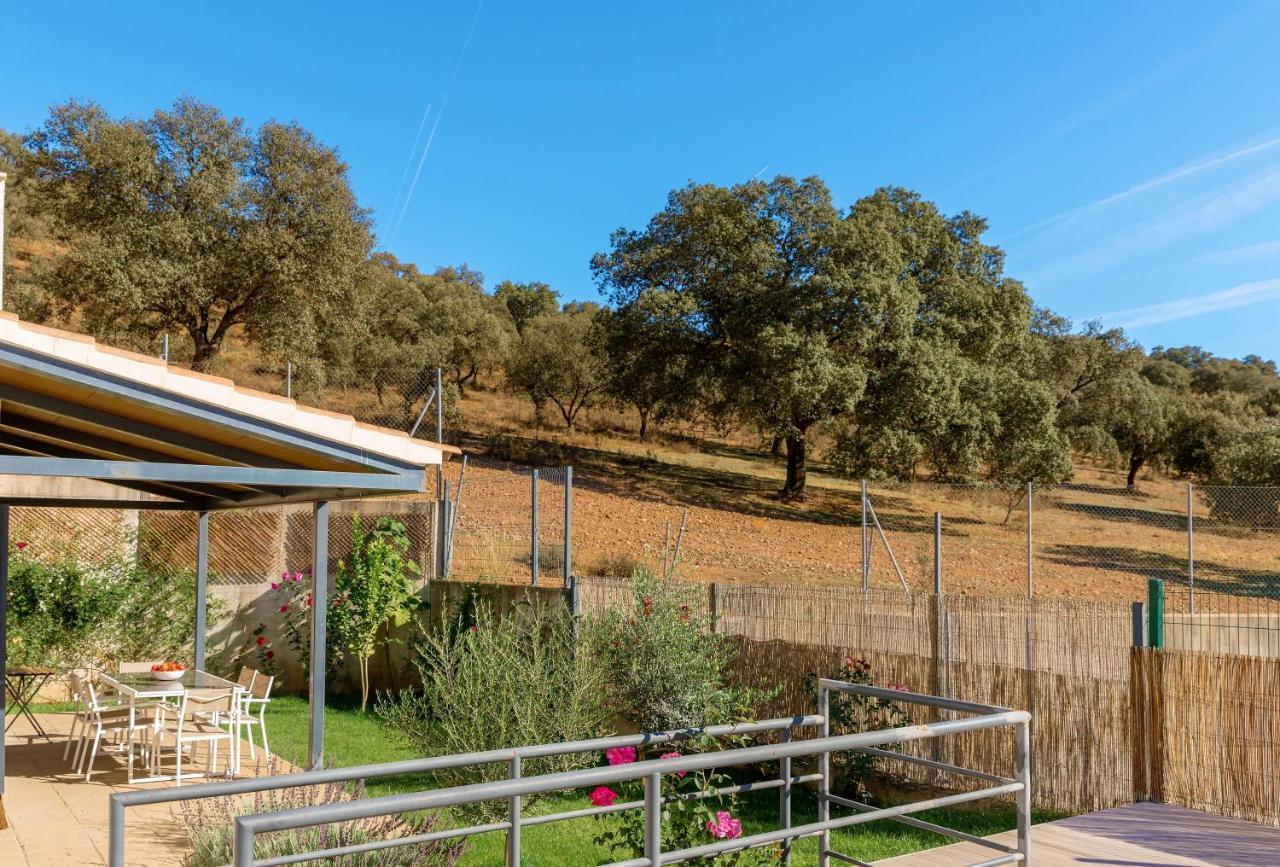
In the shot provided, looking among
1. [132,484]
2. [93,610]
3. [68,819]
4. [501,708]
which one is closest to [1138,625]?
[501,708]

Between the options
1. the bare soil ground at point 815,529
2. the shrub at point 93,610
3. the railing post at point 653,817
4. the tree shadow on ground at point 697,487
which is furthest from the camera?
the tree shadow on ground at point 697,487

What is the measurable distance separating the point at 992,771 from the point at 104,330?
19187 millimetres

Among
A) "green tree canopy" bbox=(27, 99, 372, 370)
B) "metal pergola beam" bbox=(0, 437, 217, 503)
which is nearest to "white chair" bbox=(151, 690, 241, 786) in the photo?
"metal pergola beam" bbox=(0, 437, 217, 503)

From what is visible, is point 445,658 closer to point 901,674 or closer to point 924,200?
point 901,674

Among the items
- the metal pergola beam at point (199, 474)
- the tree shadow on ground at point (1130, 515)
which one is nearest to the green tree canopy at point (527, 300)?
the tree shadow on ground at point (1130, 515)

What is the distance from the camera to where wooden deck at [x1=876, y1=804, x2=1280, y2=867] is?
18.8 ft

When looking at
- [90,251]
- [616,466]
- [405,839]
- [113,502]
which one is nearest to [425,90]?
[90,251]

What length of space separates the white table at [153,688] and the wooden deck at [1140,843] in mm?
5475

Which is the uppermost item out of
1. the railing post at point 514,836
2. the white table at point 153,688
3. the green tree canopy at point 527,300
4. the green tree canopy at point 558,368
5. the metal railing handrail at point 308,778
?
the green tree canopy at point 527,300

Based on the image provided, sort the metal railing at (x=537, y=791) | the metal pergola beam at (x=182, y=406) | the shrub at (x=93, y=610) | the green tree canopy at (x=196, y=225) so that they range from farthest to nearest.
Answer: the green tree canopy at (x=196, y=225) < the shrub at (x=93, y=610) < the metal pergola beam at (x=182, y=406) < the metal railing at (x=537, y=791)

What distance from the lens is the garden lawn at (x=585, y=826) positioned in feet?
22.0

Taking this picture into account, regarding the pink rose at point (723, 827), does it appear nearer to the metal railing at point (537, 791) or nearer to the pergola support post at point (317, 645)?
the metal railing at point (537, 791)

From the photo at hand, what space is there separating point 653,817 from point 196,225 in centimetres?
2006

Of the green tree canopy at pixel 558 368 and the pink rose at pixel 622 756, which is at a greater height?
the green tree canopy at pixel 558 368
